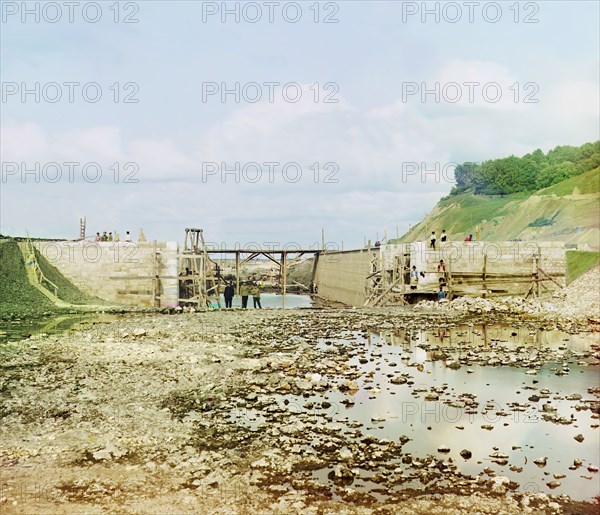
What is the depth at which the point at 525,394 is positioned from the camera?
11.5m

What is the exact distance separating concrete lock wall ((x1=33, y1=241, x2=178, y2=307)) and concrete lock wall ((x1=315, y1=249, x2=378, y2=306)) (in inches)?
511

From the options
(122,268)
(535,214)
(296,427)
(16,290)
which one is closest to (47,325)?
(16,290)

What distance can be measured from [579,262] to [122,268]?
3187cm

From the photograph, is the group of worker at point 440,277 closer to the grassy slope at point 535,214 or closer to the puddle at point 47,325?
the puddle at point 47,325

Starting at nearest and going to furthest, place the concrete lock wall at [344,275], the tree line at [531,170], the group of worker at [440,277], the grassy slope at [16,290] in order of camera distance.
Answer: the grassy slope at [16,290]
the group of worker at [440,277]
the concrete lock wall at [344,275]
the tree line at [531,170]

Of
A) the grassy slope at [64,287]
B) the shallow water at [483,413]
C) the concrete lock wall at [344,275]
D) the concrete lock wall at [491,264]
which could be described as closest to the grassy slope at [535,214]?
the concrete lock wall at [344,275]

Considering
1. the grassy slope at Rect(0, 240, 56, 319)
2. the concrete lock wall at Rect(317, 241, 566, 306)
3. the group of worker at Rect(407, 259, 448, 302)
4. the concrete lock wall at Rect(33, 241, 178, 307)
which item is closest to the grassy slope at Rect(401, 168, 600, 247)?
the concrete lock wall at Rect(317, 241, 566, 306)

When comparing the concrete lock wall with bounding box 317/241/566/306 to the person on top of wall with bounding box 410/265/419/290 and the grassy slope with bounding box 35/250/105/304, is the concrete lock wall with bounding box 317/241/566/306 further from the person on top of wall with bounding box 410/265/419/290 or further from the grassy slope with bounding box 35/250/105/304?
the grassy slope with bounding box 35/250/105/304

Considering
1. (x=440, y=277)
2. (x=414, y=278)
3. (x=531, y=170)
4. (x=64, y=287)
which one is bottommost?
(x=64, y=287)

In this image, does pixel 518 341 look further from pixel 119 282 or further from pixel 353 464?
pixel 119 282

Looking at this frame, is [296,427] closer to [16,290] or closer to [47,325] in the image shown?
[47,325]

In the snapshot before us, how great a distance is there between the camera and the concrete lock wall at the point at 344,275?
127 ft

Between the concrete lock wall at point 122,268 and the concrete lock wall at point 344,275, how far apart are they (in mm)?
12967

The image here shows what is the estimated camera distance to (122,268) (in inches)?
1337
